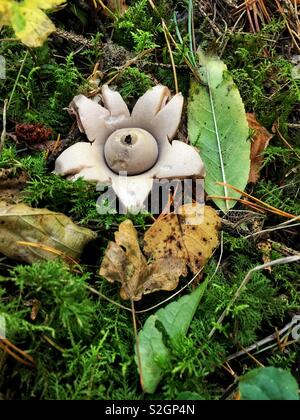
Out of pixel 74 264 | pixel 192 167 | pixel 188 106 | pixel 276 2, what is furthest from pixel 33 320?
pixel 276 2

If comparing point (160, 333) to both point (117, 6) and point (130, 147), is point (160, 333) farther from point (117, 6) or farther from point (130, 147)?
point (117, 6)

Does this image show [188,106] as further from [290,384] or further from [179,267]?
[290,384]

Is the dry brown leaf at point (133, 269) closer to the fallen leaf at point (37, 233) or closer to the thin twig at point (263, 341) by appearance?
the fallen leaf at point (37, 233)

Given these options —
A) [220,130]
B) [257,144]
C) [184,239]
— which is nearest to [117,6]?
[220,130]

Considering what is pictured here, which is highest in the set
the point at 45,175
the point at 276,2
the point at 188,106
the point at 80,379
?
the point at 276,2

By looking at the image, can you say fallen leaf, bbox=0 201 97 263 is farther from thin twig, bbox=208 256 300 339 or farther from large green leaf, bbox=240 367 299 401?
large green leaf, bbox=240 367 299 401

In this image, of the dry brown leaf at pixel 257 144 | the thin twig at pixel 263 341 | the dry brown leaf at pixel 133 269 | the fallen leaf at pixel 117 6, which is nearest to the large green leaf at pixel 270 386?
the thin twig at pixel 263 341
